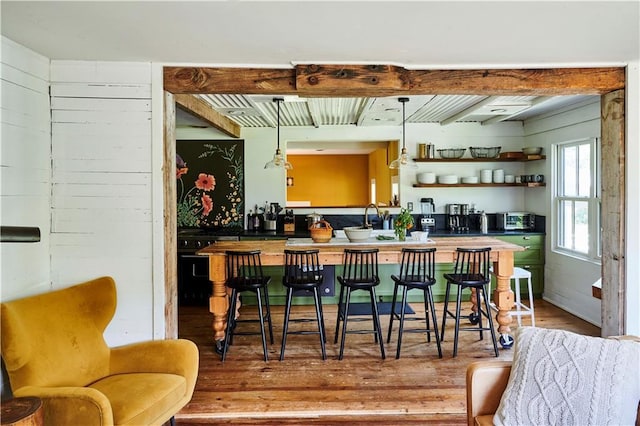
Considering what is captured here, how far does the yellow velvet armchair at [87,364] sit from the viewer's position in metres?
1.87

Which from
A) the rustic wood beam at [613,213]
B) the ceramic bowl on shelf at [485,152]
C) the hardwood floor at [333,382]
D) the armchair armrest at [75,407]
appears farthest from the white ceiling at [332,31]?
the ceramic bowl on shelf at [485,152]

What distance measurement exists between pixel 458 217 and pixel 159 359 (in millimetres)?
4672

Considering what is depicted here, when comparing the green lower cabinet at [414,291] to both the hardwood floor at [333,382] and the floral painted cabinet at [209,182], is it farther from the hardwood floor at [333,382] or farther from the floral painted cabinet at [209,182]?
the floral painted cabinet at [209,182]

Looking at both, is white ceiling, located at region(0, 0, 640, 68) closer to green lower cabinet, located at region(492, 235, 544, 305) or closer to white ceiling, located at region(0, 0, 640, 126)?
white ceiling, located at region(0, 0, 640, 126)

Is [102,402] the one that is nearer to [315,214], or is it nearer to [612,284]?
[612,284]

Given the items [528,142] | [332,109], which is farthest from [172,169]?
[528,142]

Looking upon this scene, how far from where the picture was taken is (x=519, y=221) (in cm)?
564

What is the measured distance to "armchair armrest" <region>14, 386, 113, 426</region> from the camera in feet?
5.99

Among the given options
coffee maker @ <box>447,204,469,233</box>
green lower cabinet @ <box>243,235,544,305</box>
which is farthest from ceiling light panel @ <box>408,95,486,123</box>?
green lower cabinet @ <box>243,235,544,305</box>

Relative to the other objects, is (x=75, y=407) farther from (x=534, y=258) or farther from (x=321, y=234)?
(x=534, y=258)

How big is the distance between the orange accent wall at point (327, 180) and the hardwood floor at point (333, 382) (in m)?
6.08

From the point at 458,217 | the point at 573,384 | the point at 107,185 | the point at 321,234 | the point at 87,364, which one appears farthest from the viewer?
the point at 458,217

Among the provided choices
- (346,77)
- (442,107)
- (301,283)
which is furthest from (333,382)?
(442,107)

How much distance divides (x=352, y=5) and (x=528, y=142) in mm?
4865
